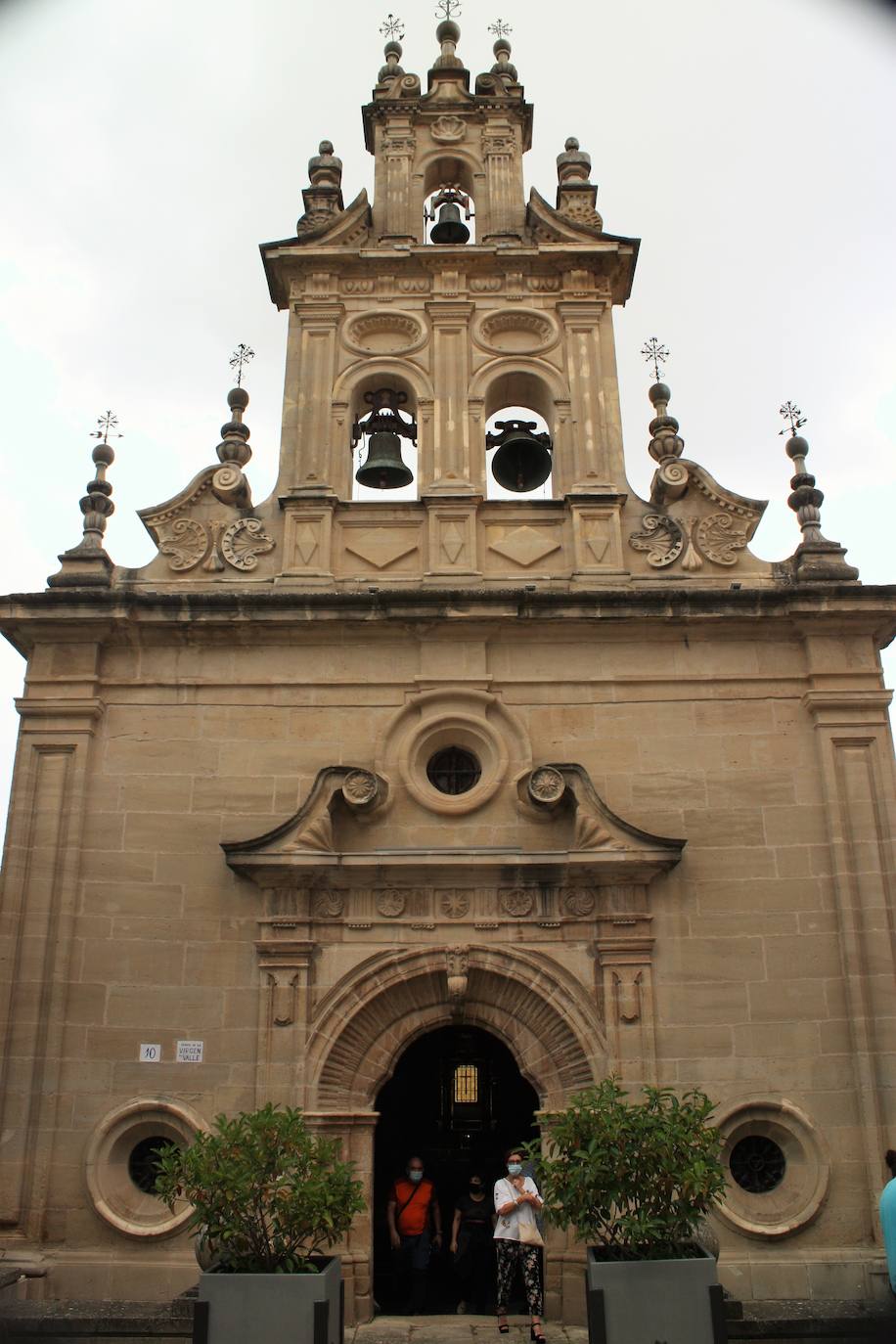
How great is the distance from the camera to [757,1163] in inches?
437

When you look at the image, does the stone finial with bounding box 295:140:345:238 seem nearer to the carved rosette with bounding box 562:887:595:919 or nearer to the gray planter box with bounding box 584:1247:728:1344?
the carved rosette with bounding box 562:887:595:919

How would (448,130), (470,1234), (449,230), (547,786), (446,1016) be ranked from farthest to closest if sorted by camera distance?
(448,130) → (449,230) → (547,786) → (446,1016) → (470,1234)

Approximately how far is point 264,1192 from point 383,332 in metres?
10.3

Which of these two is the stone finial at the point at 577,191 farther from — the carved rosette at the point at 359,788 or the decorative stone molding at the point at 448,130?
the carved rosette at the point at 359,788

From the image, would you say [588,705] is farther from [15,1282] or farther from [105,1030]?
[15,1282]

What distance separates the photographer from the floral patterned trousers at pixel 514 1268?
32.2 feet

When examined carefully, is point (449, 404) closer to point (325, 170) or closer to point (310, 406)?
point (310, 406)

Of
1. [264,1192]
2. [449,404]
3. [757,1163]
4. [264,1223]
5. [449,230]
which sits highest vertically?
[449,230]

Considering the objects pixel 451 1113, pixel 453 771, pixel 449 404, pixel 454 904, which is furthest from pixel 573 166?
pixel 451 1113

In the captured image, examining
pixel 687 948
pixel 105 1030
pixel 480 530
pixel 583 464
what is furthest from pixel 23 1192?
pixel 583 464

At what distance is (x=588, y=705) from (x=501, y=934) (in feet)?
8.75

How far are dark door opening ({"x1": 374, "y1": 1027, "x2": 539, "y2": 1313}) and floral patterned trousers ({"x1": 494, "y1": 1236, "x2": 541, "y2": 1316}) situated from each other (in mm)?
2629

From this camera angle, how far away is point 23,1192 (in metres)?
10.8

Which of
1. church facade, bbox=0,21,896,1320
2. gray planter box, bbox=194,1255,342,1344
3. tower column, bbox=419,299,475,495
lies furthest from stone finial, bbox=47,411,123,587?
gray planter box, bbox=194,1255,342,1344
